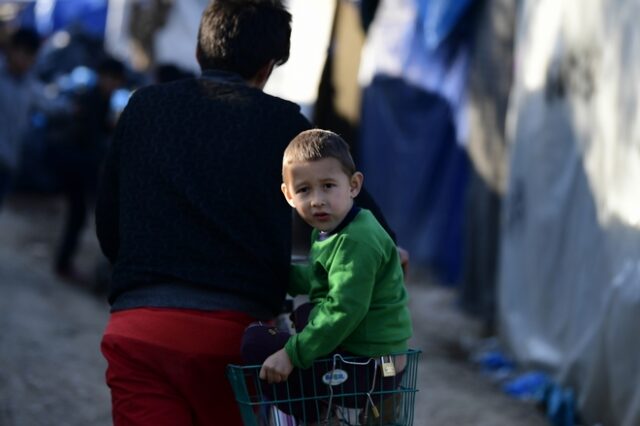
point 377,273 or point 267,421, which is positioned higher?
point 377,273

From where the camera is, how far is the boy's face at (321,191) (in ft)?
9.78

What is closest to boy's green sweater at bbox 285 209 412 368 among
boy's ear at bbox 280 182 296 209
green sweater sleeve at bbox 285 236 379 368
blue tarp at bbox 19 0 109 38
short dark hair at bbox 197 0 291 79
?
green sweater sleeve at bbox 285 236 379 368

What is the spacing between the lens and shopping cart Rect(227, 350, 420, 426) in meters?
2.97

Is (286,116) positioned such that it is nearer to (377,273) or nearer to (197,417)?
(377,273)

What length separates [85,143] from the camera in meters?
10.1

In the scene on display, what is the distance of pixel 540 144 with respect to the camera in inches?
287

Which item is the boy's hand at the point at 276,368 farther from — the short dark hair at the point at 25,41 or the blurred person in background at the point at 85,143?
the blurred person in background at the point at 85,143

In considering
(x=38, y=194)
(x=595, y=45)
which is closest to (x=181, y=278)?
(x=595, y=45)

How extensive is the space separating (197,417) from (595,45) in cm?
375

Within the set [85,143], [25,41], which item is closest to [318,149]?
[25,41]

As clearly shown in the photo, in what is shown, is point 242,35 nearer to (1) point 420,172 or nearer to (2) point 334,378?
(2) point 334,378

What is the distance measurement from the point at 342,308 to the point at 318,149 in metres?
0.39

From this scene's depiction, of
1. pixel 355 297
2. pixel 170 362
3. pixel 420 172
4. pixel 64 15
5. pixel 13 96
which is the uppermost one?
pixel 355 297

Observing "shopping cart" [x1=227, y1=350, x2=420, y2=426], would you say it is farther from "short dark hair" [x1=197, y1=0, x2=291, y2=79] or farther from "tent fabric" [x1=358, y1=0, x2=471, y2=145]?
"tent fabric" [x1=358, y1=0, x2=471, y2=145]
